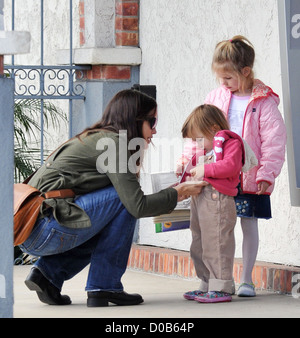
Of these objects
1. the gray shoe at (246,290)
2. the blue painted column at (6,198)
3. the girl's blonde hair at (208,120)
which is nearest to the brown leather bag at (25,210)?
the blue painted column at (6,198)

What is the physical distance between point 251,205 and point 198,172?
19.8 inches

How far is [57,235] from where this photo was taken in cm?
488

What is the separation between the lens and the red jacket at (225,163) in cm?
500

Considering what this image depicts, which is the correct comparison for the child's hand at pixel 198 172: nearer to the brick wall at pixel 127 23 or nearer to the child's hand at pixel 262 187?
the child's hand at pixel 262 187

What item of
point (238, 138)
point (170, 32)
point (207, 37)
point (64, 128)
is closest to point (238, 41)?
point (238, 138)

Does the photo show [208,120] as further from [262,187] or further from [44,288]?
[44,288]

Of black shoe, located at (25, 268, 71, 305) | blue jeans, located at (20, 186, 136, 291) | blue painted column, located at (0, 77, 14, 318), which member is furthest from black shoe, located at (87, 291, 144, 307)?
blue painted column, located at (0, 77, 14, 318)

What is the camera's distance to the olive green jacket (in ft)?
15.9

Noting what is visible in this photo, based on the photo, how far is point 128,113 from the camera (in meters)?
5.00

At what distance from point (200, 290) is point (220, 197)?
59 cm

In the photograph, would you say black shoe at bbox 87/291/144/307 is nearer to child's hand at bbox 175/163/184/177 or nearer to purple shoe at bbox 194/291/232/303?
purple shoe at bbox 194/291/232/303

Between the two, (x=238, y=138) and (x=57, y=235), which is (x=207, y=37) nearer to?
(x=238, y=138)

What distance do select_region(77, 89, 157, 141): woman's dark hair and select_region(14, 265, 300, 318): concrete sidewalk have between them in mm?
901

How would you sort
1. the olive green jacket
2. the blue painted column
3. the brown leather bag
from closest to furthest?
the blue painted column
the brown leather bag
the olive green jacket
